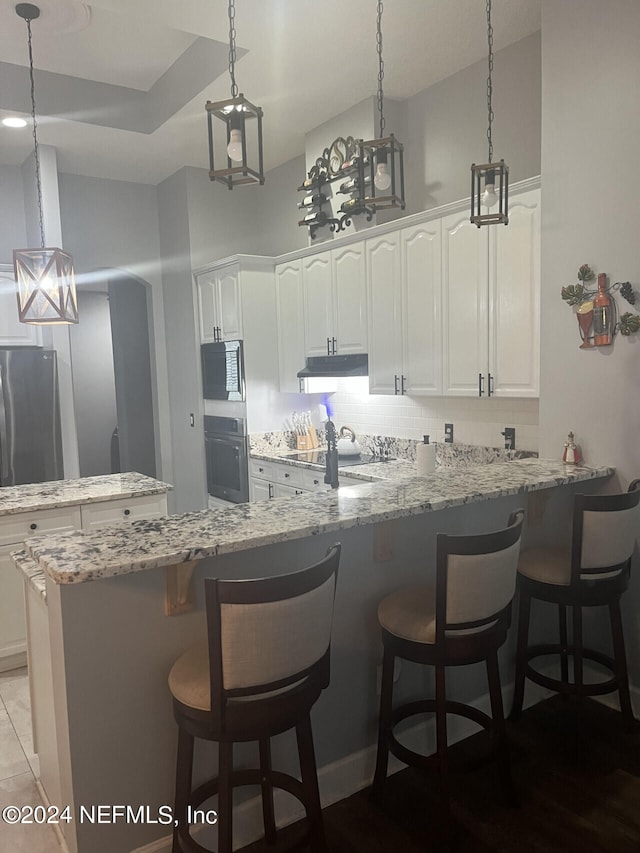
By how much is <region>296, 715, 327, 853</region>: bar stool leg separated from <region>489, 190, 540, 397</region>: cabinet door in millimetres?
2076

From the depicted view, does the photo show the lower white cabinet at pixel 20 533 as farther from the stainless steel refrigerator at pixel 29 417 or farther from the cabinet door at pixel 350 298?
the cabinet door at pixel 350 298

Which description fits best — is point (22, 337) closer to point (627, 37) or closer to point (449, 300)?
point (449, 300)

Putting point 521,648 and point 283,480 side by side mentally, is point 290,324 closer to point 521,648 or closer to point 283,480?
point 283,480

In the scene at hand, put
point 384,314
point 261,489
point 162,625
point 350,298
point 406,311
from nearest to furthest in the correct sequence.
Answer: point 162,625 < point 406,311 < point 384,314 < point 350,298 < point 261,489

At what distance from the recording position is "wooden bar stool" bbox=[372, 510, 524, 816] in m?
1.90

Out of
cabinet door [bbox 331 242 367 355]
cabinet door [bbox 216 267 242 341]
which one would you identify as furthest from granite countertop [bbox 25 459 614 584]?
cabinet door [bbox 216 267 242 341]

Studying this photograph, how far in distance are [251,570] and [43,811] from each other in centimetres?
122

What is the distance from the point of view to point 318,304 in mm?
4602

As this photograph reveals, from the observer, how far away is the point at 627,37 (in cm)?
257

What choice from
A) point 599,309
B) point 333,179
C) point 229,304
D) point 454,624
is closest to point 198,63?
point 333,179

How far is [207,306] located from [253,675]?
13.6 ft

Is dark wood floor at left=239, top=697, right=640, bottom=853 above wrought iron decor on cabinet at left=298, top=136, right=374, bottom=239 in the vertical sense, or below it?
below

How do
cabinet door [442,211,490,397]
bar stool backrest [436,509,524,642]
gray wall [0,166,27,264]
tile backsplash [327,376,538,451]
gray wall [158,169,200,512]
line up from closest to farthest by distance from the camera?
bar stool backrest [436,509,524,642], cabinet door [442,211,490,397], tile backsplash [327,376,538,451], gray wall [0,166,27,264], gray wall [158,169,200,512]

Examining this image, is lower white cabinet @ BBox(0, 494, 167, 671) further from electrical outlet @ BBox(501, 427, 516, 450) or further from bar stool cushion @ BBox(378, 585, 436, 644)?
electrical outlet @ BBox(501, 427, 516, 450)
